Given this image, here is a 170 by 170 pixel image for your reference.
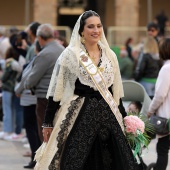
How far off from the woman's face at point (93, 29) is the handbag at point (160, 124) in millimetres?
1703

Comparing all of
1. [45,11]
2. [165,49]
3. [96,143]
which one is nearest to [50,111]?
[96,143]

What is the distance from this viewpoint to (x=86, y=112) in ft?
21.6

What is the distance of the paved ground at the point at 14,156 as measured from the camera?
9.94m

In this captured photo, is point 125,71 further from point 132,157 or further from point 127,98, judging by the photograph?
point 132,157

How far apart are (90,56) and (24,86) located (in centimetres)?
267

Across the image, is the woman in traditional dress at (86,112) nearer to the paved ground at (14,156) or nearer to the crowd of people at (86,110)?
the crowd of people at (86,110)

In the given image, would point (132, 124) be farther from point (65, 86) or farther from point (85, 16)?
point (85, 16)

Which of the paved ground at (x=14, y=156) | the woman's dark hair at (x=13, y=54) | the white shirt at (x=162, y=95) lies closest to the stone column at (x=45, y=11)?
the paved ground at (x=14, y=156)

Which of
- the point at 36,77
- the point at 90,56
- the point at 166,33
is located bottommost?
the point at 166,33

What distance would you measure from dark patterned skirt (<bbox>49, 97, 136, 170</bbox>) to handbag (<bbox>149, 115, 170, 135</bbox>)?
141 cm

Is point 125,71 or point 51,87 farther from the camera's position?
point 125,71

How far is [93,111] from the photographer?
21.6 ft

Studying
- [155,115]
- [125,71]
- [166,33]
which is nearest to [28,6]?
[166,33]

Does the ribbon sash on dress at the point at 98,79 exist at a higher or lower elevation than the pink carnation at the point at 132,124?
higher
